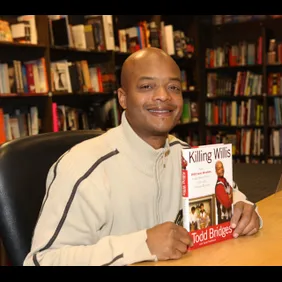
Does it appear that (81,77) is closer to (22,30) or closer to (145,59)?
(22,30)

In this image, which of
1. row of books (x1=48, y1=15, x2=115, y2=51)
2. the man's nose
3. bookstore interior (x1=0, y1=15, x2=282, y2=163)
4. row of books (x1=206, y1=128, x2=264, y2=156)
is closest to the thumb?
the man's nose

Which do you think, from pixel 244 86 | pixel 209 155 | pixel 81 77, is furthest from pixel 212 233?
pixel 244 86

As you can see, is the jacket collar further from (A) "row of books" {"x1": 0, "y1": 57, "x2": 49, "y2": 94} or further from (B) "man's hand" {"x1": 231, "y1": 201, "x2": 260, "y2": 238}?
(A) "row of books" {"x1": 0, "y1": 57, "x2": 49, "y2": 94}

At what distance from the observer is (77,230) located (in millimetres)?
1134

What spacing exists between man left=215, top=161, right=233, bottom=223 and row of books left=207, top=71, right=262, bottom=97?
4.96 metres

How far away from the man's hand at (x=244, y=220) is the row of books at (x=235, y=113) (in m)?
4.85

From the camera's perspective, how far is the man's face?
1.33 metres

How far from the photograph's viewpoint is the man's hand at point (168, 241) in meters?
1.06

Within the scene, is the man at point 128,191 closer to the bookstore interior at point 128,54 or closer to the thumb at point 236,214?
the thumb at point 236,214

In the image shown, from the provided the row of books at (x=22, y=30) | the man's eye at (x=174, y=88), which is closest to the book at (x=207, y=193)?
the man's eye at (x=174, y=88)

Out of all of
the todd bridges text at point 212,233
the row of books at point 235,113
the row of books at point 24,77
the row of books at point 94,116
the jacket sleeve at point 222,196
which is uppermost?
the row of books at point 24,77

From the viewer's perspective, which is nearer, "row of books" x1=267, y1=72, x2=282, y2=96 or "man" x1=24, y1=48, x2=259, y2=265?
"man" x1=24, y1=48, x2=259, y2=265
